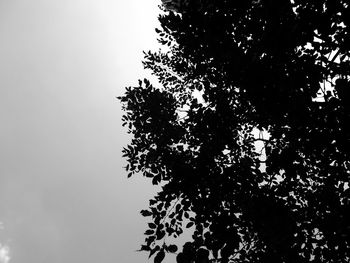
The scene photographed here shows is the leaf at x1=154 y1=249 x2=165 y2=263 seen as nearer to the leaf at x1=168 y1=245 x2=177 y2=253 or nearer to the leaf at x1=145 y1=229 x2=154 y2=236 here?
the leaf at x1=168 y1=245 x2=177 y2=253

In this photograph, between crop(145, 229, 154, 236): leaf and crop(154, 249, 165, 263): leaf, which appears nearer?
crop(154, 249, 165, 263): leaf

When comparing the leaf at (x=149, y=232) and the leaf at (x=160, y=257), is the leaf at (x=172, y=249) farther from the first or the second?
the leaf at (x=149, y=232)

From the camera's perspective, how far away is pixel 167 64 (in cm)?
764

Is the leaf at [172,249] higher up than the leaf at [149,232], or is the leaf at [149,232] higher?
the leaf at [149,232]

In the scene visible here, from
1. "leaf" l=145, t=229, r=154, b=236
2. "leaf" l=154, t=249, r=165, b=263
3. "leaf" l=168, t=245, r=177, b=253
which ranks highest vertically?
"leaf" l=145, t=229, r=154, b=236

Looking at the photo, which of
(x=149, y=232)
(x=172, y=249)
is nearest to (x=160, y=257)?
(x=172, y=249)

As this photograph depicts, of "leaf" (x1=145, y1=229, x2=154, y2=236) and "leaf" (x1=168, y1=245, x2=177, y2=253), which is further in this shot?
"leaf" (x1=145, y1=229, x2=154, y2=236)

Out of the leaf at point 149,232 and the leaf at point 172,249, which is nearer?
the leaf at point 172,249

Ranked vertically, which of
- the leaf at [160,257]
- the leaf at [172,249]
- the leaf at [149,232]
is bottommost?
the leaf at [160,257]

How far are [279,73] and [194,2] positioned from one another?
2206mm

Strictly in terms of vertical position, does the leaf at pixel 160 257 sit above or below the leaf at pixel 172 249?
below

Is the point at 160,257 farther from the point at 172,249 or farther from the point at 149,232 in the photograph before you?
the point at 149,232

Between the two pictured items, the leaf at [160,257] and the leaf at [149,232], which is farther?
the leaf at [149,232]

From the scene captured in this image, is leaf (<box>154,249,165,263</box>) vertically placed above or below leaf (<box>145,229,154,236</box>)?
below
